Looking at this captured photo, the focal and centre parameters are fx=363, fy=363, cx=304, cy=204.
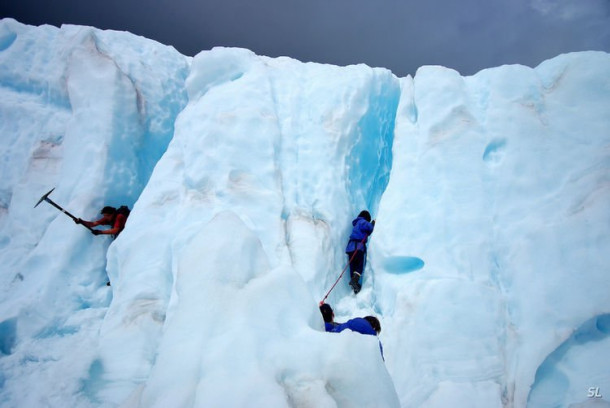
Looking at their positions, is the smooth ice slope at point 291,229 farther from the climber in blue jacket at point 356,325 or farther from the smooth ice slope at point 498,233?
the climber in blue jacket at point 356,325

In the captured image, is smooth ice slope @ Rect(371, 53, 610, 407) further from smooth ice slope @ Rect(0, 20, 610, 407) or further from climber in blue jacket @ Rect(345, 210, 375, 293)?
climber in blue jacket @ Rect(345, 210, 375, 293)

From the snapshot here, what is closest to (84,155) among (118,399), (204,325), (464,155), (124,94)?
(124,94)

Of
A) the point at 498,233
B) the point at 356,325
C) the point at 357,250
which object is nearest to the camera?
the point at 356,325

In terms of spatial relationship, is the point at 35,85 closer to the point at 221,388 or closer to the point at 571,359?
the point at 221,388

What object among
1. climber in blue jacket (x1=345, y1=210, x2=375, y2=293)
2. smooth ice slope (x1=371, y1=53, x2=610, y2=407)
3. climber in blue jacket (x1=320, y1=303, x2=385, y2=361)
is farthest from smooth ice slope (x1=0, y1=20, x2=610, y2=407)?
climber in blue jacket (x1=320, y1=303, x2=385, y2=361)

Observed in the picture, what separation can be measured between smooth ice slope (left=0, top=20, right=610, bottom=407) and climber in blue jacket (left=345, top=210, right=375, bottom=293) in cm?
16

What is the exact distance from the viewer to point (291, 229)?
182 inches

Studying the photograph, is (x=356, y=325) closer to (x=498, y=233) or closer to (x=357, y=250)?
(x=357, y=250)

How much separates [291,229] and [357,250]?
877 mm

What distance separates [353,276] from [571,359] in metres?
2.29

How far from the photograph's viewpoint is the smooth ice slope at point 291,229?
2621mm

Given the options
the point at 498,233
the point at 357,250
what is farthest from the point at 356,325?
the point at 498,233

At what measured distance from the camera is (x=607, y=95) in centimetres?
421

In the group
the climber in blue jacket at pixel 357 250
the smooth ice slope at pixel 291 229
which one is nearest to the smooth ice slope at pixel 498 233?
the smooth ice slope at pixel 291 229
